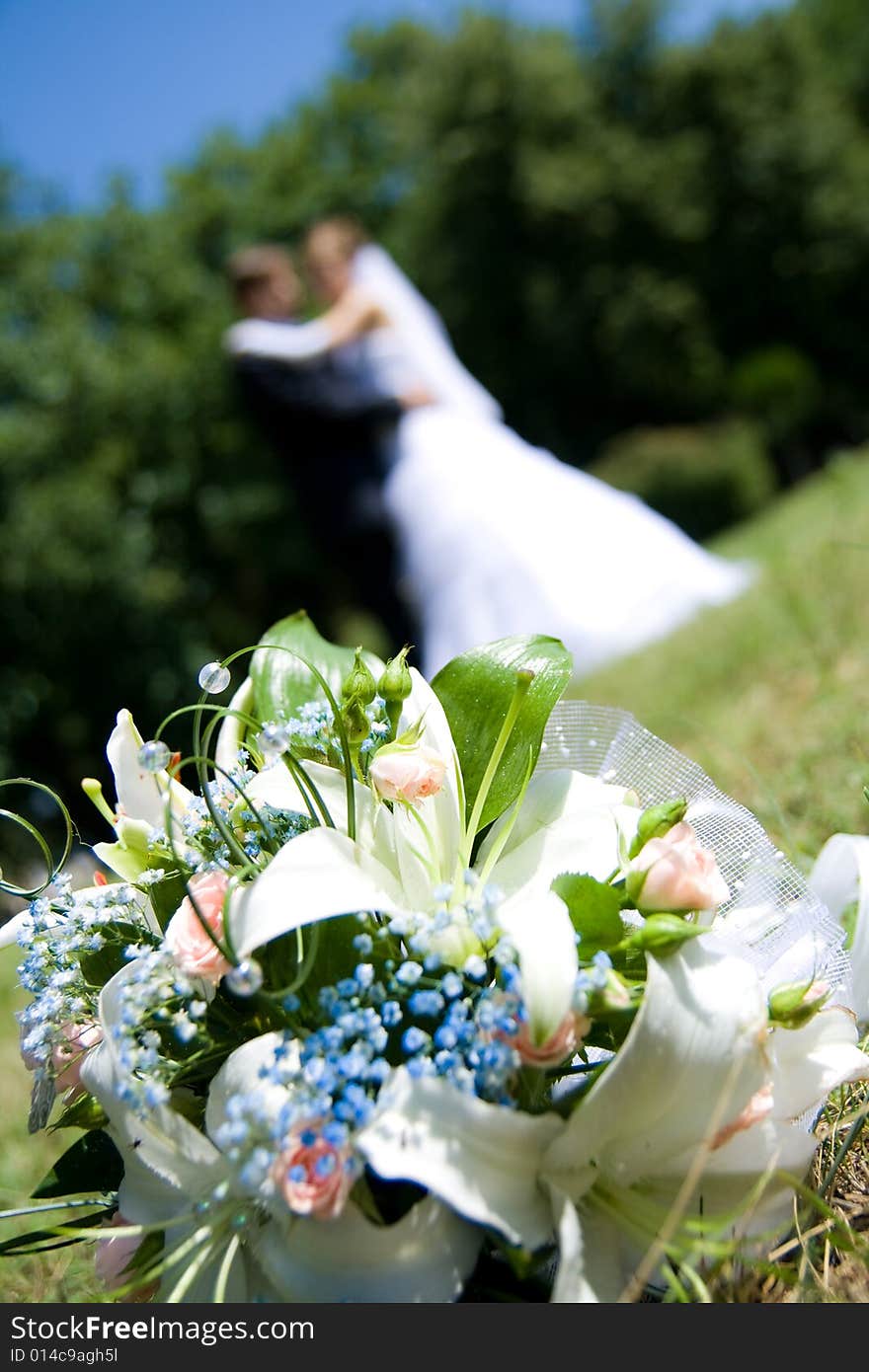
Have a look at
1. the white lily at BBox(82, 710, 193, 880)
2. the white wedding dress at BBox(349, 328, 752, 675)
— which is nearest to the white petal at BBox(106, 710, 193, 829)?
the white lily at BBox(82, 710, 193, 880)

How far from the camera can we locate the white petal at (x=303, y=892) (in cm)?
75

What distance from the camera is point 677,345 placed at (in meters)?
16.1

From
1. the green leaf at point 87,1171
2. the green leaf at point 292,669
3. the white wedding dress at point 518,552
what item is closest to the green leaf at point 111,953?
the green leaf at point 87,1171

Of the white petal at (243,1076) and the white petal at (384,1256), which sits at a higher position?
the white petal at (243,1076)

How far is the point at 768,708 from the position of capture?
2484 mm

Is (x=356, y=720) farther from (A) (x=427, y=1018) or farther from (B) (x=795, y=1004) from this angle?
(B) (x=795, y=1004)

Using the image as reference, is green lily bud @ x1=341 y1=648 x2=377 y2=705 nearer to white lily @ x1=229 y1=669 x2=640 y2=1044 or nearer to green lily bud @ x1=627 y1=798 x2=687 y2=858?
white lily @ x1=229 y1=669 x2=640 y2=1044

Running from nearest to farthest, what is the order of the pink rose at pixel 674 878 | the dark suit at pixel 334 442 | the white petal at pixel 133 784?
the pink rose at pixel 674 878
the white petal at pixel 133 784
the dark suit at pixel 334 442

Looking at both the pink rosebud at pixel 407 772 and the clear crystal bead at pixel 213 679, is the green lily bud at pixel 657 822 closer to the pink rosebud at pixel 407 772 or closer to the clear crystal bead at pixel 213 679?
the pink rosebud at pixel 407 772

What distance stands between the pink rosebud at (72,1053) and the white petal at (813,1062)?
1.82ft

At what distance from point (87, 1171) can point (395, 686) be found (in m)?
0.50

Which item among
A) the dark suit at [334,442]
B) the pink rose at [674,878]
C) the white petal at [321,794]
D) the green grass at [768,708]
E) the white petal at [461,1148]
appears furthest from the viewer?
the dark suit at [334,442]

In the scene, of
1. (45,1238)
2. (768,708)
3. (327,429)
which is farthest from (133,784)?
(327,429)

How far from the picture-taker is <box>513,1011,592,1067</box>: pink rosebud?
0.72 meters
